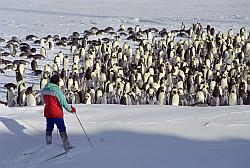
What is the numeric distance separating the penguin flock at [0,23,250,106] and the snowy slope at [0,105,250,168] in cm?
255

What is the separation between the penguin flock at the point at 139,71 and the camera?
35.2 ft

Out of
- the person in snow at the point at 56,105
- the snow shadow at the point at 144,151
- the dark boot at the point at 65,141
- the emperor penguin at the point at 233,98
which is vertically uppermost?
the person in snow at the point at 56,105

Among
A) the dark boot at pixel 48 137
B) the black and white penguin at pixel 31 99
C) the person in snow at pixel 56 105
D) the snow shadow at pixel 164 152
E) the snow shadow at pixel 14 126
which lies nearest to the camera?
the snow shadow at pixel 164 152

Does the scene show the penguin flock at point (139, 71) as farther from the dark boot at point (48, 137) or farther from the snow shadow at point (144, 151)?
the dark boot at point (48, 137)

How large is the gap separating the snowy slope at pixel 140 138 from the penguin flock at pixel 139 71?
2.55m

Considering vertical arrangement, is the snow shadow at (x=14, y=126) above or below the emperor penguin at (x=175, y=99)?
below

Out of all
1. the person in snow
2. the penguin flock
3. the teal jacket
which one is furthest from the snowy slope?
the penguin flock

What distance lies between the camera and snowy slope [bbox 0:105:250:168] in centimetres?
572

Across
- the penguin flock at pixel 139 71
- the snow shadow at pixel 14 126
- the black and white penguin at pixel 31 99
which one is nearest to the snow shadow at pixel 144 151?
the snow shadow at pixel 14 126

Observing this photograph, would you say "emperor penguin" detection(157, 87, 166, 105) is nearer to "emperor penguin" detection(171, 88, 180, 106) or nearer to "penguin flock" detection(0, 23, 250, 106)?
"penguin flock" detection(0, 23, 250, 106)

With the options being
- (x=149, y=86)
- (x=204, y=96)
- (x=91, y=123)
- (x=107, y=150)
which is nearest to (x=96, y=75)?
(x=149, y=86)

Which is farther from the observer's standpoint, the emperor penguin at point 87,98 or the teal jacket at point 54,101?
the emperor penguin at point 87,98

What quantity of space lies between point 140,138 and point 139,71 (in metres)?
6.32

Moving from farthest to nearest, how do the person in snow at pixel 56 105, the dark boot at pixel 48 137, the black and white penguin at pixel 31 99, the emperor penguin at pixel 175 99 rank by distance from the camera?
the emperor penguin at pixel 175 99 → the black and white penguin at pixel 31 99 → the dark boot at pixel 48 137 → the person in snow at pixel 56 105
